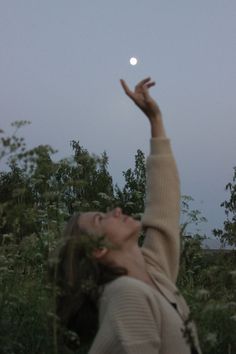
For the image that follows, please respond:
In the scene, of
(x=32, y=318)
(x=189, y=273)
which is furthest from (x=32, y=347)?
(x=189, y=273)

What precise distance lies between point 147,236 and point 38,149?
86 centimetres

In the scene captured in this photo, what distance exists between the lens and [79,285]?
2971mm

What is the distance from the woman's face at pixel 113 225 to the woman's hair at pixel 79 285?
4cm

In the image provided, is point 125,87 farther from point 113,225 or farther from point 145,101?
point 113,225

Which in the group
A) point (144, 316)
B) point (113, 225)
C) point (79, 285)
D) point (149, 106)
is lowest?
point (144, 316)

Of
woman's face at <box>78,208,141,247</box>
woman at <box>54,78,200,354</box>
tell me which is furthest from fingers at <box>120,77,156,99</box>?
woman's face at <box>78,208,141,247</box>

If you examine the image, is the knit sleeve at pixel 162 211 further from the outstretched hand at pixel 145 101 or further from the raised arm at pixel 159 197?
the outstretched hand at pixel 145 101

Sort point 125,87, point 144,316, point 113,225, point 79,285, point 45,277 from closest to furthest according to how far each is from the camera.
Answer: point 144,316, point 79,285, point 113,225, point 125,87, point 45,277

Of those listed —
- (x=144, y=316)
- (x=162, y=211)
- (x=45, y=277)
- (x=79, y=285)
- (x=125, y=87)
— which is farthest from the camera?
(x=45, y=277)

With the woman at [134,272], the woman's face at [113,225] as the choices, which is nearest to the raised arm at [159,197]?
the woman at [134,272]

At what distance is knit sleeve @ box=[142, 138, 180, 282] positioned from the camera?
3473 millimetres

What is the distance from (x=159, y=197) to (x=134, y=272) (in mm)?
520

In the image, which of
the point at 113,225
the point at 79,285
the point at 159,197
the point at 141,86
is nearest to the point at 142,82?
the point at 141,86

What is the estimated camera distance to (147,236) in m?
3.54
